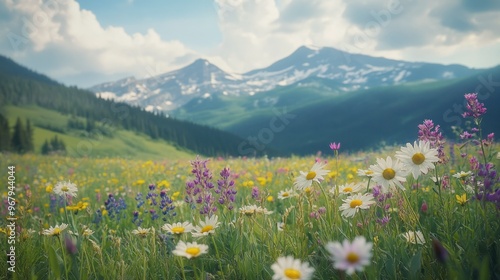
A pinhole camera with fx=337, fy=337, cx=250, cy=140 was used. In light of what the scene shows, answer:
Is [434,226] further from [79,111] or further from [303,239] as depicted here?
[79,111]

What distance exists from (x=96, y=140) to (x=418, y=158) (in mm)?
114110

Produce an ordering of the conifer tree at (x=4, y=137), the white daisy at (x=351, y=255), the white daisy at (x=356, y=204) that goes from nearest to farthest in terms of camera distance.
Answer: the white daisy at (x=351, y=255) < the white daisy at (x=356, y=204) < the conifer tree at (x=4, y=137)

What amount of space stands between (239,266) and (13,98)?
470 ft

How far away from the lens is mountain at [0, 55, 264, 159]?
108062mm

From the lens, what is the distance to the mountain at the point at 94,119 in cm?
10806

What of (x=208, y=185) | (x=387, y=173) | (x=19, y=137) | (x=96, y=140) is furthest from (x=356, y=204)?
(x=96, y=140)

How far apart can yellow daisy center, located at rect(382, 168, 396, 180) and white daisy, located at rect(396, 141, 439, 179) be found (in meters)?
0.10

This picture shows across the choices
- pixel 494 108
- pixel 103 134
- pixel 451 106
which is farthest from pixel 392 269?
pixel 451 106

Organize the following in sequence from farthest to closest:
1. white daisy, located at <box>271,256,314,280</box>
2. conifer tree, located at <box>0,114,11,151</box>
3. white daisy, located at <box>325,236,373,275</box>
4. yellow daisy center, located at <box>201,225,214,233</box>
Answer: conifer tree, located at <box>0,114,11,151</box> → yellow daisy center, located at <box>201,225,214,233</box> → white daisy, located at <box>271,256,314,280</box> → white daisy, located at <box>325,236,373,275</box>

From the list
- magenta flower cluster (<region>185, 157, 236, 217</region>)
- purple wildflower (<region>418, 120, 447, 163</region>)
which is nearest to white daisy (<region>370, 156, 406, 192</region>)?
purple wildflower (<region>418, 120, 447, 163</region>)

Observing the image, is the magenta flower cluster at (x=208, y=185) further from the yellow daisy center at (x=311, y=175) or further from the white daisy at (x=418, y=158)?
the white daisy at (x=418, y=158)

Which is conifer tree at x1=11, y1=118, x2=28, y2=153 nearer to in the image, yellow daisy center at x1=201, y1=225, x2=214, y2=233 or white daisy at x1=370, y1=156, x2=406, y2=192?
yellow daisy center at x1=201, y1=225, x2=214, y2=233

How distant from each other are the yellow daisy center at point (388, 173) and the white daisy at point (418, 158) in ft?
0.33

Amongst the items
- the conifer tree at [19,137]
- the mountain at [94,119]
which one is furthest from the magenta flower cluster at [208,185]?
the mountain at [94,119]
